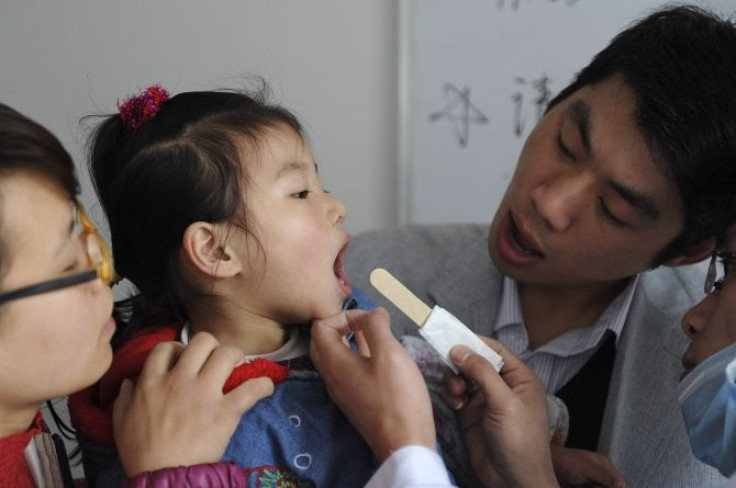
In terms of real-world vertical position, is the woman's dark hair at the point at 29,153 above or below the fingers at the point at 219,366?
above

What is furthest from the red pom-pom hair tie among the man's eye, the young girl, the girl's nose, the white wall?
the white wall

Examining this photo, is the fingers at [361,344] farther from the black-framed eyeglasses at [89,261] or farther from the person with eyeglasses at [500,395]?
the black-framed eyeglasses at [89,261]

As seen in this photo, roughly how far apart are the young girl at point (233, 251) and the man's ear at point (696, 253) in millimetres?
648

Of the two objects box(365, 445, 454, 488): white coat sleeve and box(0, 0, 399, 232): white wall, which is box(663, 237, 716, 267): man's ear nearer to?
box(365, 445, 454, 488): white coat sleeve

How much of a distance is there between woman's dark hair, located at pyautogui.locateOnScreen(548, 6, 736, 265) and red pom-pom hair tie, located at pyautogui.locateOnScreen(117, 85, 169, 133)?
736mm

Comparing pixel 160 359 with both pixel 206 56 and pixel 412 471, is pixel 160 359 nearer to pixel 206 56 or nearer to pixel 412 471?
pixel 412 471

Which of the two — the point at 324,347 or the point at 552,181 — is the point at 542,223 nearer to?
the point at 552,181

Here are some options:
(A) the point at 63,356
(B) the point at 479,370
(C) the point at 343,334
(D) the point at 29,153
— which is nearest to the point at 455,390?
(B) the point at 479,370

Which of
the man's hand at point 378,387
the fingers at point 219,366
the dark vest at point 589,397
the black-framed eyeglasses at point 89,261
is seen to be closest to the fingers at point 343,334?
the man's hand at point 378,387

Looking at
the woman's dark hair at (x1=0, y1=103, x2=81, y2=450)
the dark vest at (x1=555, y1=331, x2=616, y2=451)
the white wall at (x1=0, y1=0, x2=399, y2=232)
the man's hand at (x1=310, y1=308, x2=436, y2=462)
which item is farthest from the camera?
the white wall at (x1=0, y1=0, x2=399, y2=232)

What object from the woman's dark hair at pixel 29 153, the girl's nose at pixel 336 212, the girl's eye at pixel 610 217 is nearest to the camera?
the woman's dark hair at pixel 29 153

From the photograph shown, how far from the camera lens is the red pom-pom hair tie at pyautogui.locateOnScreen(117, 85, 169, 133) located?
1015mm

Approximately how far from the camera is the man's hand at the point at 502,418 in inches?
38.6

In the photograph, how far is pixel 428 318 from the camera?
0.99m
